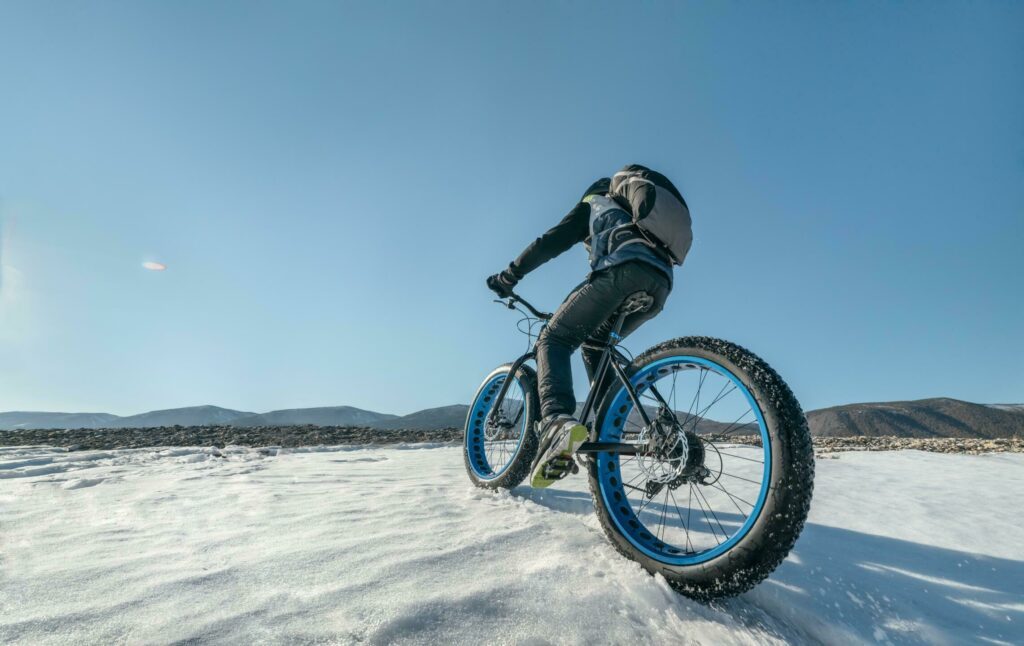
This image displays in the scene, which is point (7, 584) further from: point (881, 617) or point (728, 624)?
point (881, 617)

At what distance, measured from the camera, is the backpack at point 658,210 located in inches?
93.0

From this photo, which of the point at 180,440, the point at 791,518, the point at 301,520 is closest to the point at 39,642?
the point at 301,520

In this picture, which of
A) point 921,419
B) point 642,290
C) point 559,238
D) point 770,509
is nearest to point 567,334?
point 642,290

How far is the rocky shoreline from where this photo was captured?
7.57 metres

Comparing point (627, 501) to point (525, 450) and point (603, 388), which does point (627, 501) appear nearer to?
point (603, 388)

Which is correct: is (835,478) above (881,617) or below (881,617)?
above

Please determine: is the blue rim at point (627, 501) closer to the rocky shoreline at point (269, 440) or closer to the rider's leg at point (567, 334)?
the rider's leg at point (567, 334)

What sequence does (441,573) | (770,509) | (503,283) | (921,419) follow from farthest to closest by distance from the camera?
(921,419), (503,283), (441,573), (770,509)

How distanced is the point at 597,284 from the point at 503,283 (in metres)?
1.29

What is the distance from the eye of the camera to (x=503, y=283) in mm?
3779

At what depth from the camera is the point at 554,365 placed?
2930 millimetres

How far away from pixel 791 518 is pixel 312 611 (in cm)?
167

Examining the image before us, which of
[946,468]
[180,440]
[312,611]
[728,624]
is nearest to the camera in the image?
[312,611]

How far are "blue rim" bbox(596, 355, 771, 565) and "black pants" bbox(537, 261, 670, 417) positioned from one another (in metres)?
0.39
